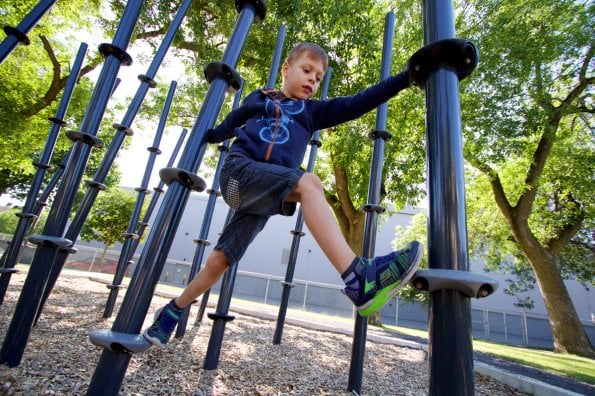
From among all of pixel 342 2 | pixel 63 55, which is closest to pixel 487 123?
pixel 342 2

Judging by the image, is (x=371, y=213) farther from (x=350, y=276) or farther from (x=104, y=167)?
(x=104, y=167)

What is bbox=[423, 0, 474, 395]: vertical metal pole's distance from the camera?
0.80 metres

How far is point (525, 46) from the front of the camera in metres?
8.10

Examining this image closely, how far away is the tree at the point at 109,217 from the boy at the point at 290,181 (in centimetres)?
1932

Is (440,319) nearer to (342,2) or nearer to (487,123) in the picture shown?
(342,2)

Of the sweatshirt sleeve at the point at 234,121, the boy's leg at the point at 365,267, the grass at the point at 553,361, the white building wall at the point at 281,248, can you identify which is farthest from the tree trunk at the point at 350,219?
the white building wall at the point at 281,248

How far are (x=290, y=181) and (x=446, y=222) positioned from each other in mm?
707

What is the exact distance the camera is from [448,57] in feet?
3.59

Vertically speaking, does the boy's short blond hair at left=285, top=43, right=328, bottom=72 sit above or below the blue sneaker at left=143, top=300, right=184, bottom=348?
above

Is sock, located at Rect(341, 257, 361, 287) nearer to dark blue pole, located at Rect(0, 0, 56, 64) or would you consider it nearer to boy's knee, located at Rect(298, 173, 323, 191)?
boy's knee, located at Rect(298, 173, 323, 191)

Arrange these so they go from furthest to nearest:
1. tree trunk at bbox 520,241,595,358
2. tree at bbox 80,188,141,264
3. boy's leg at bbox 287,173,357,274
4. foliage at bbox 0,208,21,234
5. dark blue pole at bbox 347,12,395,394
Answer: foliage at bbox 0,208,21,234 → tree at bbox 80,188,141,264 → tree trunk at bbox 520,241,595,358 → dark blue pole at bbox 347,12,395,394 → boy's leg at bbox 287,173,357,274

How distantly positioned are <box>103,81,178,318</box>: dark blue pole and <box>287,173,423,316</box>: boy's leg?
11.1ft

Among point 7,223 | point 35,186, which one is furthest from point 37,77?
point 7,223

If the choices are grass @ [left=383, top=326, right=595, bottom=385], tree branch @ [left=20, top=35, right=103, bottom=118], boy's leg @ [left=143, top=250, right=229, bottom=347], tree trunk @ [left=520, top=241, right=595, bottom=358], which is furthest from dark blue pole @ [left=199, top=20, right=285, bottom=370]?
tree trunk @ [left=520, top=241, right=595, bottom=358]
